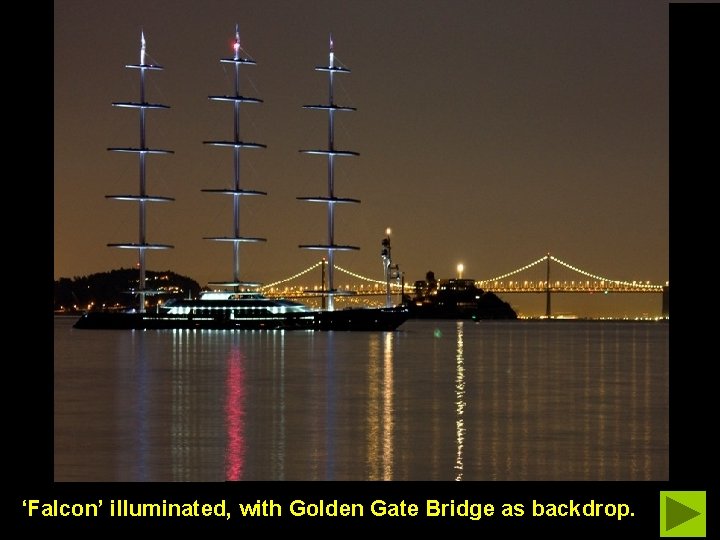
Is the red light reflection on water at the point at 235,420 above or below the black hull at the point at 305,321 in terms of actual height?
below

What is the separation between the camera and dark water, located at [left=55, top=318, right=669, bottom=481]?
69.1ft

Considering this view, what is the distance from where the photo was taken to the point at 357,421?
29.3 metres

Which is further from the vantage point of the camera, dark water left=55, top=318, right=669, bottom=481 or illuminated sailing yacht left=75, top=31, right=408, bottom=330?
illuminated sailing yacht left=75, top=31, right=408, bottom=330

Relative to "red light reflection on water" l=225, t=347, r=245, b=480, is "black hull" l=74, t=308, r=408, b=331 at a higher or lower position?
higher

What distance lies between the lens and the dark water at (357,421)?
2105 centimetres

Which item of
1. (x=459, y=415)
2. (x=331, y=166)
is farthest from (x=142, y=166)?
(x=459, y=415)

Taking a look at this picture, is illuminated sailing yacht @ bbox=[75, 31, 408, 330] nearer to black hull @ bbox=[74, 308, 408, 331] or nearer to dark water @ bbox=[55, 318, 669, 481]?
black hull @ bbox=[74, 308, 408, 331]
